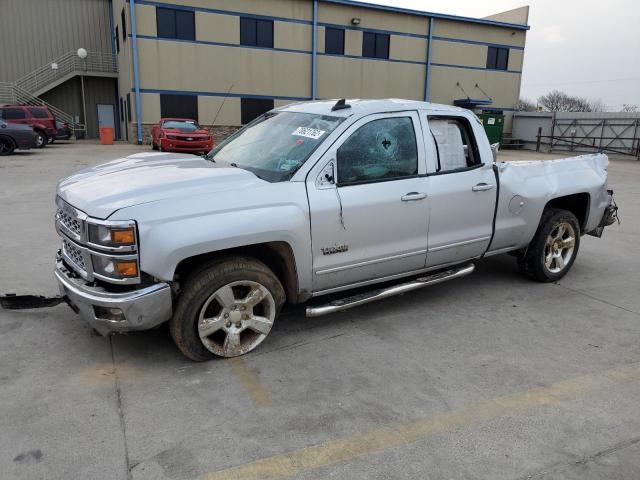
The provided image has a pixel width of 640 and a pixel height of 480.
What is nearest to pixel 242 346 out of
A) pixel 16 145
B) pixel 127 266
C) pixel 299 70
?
pixel 127 266

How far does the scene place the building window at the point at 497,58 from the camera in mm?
34094

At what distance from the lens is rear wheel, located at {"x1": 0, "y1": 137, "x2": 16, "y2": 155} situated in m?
18.7

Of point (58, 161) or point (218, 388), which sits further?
point (58, 161)

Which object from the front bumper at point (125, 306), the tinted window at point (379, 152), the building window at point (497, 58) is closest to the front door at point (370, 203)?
the tinted window at point (379, 152)

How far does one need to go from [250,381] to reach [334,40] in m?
29.0

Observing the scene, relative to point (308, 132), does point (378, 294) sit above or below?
below

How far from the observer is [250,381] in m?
3.49

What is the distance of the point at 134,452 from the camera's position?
274cm

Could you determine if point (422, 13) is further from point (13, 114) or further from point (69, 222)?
point (69, 222)

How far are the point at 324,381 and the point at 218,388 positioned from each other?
2.33 ft

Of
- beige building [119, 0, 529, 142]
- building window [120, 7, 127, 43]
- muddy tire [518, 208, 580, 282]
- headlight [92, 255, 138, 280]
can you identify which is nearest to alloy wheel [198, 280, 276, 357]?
headlight [92, 255, 138, 280]

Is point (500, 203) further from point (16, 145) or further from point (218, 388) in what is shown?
point (16, 145)

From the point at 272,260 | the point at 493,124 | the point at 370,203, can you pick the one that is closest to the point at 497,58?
the point at 493,124

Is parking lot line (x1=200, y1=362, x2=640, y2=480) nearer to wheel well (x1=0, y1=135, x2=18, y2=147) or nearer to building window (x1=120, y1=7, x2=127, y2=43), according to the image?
wheel well (x1=0, y1=135, x2=18, y2=147)
